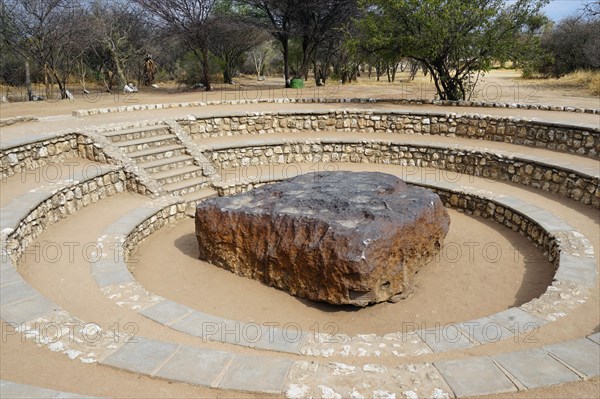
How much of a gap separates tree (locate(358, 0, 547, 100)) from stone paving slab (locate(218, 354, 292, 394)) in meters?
13.7

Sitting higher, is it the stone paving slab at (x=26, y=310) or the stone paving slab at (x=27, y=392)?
the stone paving slab at (x=26, y=310)

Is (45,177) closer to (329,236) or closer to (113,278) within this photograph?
(113,278)

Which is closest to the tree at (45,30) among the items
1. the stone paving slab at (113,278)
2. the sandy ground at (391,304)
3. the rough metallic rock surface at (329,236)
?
the sandy ground at (391,304)

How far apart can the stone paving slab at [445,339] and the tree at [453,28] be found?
40.8 ft

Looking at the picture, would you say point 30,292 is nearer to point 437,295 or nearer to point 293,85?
point 437,295

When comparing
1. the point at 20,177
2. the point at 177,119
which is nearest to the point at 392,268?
the point at 20,177

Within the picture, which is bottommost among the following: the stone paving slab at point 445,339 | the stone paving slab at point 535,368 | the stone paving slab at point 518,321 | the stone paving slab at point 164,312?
the stone paving slab at point 518,321

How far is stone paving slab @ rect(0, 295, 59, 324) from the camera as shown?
14.2 feet

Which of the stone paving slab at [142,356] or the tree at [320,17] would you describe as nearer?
the stone paving slab at [142,356]

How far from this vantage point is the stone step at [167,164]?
10516mm

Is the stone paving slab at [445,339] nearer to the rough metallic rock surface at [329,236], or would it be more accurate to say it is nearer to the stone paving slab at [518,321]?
the stone paving slab at [518,321]

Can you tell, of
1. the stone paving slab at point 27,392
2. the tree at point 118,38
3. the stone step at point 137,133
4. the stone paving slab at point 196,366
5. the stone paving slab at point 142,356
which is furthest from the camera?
the tree at point 118,38

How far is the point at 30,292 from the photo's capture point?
478 cm

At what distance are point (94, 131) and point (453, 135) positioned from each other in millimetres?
9813
